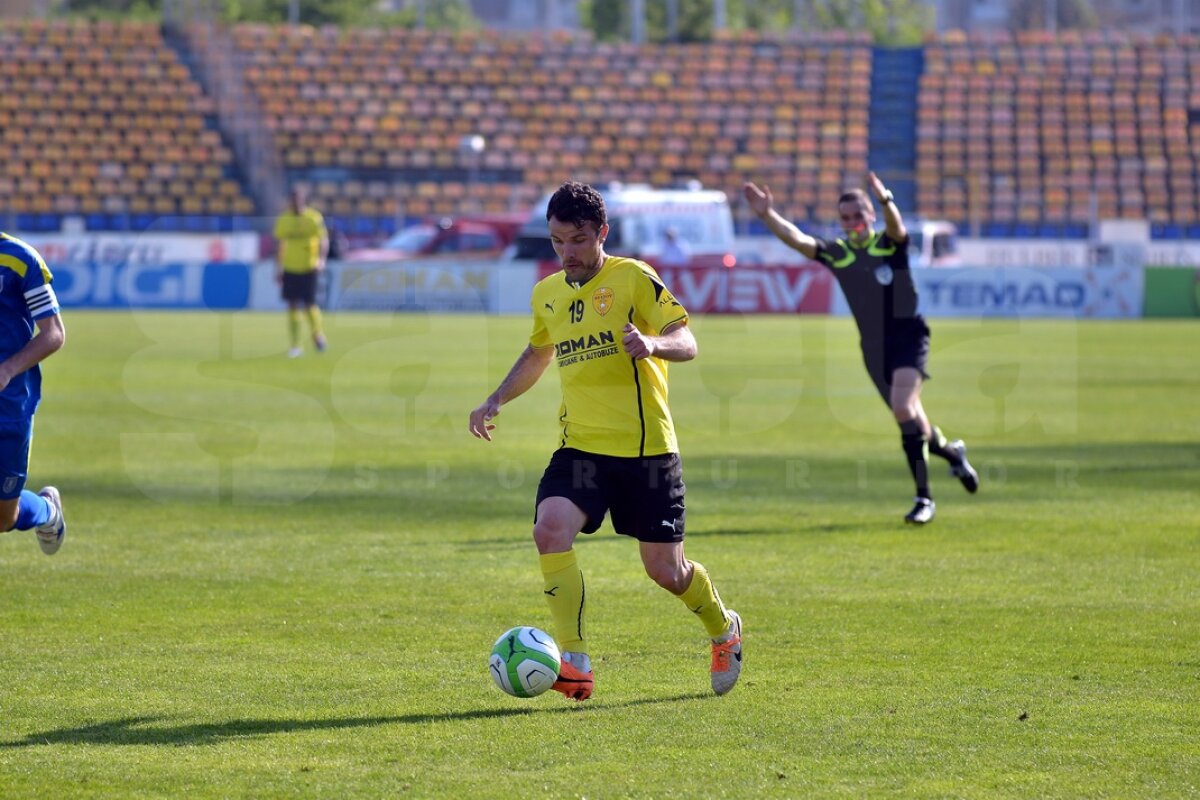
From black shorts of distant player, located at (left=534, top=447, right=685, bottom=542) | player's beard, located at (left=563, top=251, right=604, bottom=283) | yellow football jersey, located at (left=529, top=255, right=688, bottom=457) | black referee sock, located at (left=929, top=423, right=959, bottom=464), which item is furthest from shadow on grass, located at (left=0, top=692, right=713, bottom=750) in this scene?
black referee sock, located at (left=929, top=423, right=959, bottom=464)

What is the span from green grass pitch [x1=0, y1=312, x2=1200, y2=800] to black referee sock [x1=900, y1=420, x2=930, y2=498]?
35 centimetres

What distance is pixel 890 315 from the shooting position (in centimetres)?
1134

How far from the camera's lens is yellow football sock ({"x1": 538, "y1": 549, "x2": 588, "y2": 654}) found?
20.7 ft

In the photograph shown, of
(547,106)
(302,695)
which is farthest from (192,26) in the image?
(302,695)

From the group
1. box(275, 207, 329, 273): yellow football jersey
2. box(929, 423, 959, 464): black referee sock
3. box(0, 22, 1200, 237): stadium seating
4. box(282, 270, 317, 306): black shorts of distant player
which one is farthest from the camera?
box(0, 22, 1200, 237): stadium seating

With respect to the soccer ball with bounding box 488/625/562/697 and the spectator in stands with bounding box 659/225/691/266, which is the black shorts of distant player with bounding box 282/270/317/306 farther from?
the soccer ball with bounding box 488/625/562/697

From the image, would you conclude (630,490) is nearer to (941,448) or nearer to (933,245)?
(941,448)

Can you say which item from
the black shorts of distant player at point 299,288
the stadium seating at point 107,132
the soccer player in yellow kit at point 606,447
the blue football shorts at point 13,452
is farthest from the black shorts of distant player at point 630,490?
the stadium seating at point 107,132

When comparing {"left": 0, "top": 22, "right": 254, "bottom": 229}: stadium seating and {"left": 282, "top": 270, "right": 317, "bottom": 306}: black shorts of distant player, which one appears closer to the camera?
{"left": 282, "top": 270, "right": 317, "bottom": 306}: black shorts of distant player

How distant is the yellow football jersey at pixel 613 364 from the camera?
20.8ft

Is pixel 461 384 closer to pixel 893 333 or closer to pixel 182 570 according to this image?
pixel 893 333

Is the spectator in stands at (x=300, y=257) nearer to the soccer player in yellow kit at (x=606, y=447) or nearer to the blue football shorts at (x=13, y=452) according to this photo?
the blue football shorts at (x=13, y=452)

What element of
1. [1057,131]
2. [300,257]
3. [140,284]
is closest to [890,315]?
[300,257]

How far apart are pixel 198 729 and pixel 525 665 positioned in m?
1.20
